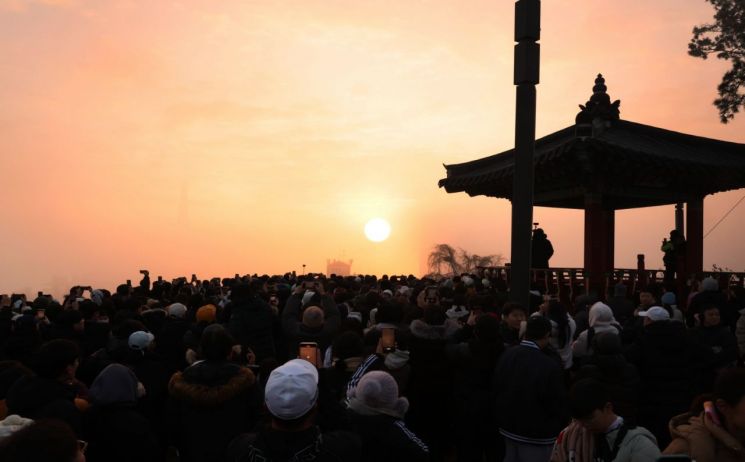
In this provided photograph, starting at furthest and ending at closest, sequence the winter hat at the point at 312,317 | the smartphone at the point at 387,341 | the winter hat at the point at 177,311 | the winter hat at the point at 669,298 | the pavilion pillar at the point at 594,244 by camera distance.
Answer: the pavilion pillar at the point at 594,244, the winter hat at the point at 669,298, the winter hat at the point at 177,311, the winter hat at the point at 312,317, the smartphone at the point at 387,341

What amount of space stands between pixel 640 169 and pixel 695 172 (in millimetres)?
1403

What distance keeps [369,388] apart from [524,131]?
3632mm

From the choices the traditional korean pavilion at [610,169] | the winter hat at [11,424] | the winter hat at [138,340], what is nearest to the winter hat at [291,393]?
the winter hat at [11,424]

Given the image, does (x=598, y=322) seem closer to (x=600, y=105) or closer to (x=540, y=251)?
(x=600, y=105)

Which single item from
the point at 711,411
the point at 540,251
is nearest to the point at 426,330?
the point at 711,411

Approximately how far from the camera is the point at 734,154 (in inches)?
672

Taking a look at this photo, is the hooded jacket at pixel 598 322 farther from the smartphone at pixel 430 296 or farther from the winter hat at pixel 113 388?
the winter hat at pixel 113 388

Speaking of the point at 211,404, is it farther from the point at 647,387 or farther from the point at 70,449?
the point at 647,387

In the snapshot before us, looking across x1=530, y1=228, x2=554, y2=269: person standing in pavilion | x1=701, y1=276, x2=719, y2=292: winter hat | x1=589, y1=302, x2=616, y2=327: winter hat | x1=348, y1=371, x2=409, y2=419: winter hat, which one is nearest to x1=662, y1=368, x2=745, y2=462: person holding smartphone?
x1=348, y1=371, x2=409, y2=419: winter hat

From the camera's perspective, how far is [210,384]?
4602mm

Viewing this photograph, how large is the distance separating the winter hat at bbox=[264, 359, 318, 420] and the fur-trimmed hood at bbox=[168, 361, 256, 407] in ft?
5.03

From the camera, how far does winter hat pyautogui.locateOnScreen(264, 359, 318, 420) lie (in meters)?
3.04

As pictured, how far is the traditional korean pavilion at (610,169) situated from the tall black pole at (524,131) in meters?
7.12

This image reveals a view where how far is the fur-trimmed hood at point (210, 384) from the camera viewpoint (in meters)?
4.55
